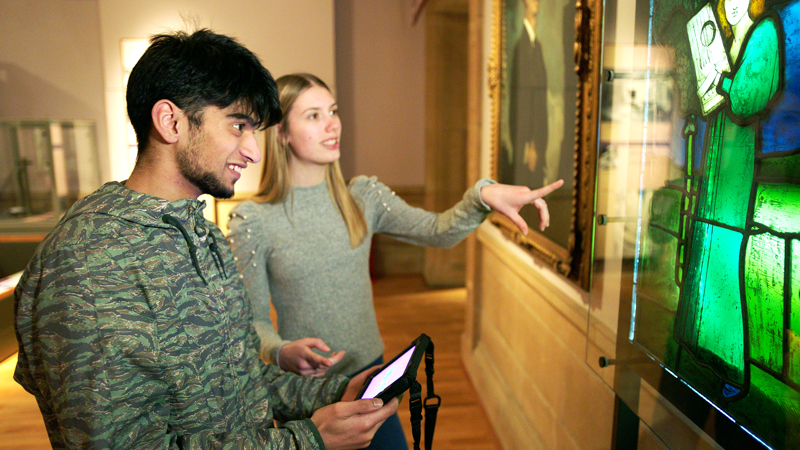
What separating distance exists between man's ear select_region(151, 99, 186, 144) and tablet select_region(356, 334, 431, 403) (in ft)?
2.09

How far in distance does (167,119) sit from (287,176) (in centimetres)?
76

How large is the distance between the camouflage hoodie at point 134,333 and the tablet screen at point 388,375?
0.60 ft

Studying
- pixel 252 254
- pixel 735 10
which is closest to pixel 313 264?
pixel 252 254

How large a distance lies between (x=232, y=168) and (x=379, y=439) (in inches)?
35.8

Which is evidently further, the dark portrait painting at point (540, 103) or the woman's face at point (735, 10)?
the dark portrait painting at point (540, 103)

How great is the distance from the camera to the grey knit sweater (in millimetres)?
1637

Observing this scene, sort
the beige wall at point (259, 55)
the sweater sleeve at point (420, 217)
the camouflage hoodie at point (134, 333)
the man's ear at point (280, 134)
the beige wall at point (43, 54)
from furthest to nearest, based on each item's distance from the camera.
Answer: the beige wall at point (259, 55), the beige wall at point (43, 54), the man's ear at point (280, 134), the sweater sleeve at point (420, 217), the camouflage hoodie at point (134, 333)

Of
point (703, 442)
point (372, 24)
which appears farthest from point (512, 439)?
point (372, 24)

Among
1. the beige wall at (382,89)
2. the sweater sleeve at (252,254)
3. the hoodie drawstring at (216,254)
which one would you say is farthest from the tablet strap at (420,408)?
the beige wall at (382,89)

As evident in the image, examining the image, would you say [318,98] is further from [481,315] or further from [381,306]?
[381,306]

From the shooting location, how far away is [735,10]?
74 cm

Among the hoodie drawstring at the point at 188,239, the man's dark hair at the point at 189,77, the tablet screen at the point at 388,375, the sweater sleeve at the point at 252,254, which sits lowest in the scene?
the tablet screen at the point at 388,375

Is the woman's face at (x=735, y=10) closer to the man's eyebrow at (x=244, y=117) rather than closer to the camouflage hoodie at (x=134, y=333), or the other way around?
the man's eyebrow at (x=244, y=117)

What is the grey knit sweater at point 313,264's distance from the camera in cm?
164
